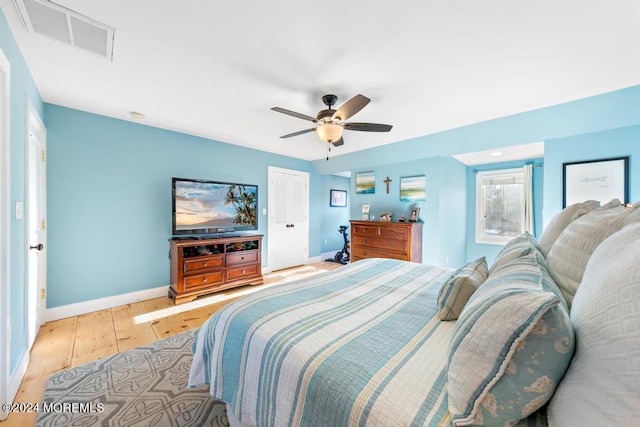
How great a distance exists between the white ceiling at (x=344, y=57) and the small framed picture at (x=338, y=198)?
3.55 metres

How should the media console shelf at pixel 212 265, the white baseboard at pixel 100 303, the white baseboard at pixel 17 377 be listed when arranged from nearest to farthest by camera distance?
the white baseboard at pixel 17 377
the white baseboard at pixel 100 303
the media console shelf at pixel 212 265

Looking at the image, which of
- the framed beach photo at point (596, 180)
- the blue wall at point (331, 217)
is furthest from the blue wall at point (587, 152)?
the blue wall at point (331, 217)

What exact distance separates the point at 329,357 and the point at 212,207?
3497 mm

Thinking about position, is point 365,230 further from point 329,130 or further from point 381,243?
point 329,130

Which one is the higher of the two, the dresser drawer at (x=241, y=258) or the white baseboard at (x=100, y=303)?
the dresser drawer at (x=241, y=258)

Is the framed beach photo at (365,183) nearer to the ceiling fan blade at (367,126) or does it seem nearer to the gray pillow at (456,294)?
the ceiling fan blade at (367,126)

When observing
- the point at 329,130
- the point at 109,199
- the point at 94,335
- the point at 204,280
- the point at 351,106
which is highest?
the point at 351,106

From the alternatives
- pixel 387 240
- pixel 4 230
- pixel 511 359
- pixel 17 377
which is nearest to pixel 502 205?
pixel 387 240

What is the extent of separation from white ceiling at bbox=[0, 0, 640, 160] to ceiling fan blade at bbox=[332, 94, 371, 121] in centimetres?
24

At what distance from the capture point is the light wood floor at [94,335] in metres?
1.85

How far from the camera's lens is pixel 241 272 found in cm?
396

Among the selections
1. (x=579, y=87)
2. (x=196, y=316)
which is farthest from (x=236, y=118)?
(x=579, y=87)

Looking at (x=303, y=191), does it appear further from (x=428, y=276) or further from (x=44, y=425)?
(x=44, y=425)

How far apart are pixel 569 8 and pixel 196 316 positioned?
13.4ft
